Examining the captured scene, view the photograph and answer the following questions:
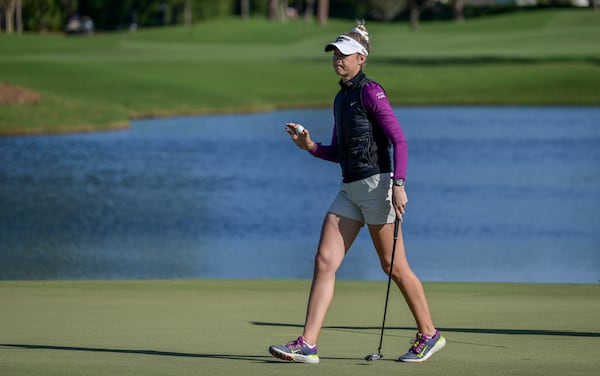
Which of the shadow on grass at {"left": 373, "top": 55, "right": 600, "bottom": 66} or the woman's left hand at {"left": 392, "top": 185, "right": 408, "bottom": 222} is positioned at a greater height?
the woman's left hand at {"left": 392, "top": 185, "right": 408, "bottom": 222}

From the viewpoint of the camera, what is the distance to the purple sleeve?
799cm

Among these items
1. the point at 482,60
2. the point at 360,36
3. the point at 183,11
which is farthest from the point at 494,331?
the point at 183,11

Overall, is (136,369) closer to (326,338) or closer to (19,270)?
(326,338)

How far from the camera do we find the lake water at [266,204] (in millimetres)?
18922

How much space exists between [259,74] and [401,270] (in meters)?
54.4

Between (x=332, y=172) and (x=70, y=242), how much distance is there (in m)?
13.1

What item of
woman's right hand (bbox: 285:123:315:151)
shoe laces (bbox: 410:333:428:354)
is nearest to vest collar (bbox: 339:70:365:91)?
woman's right hand (bbox: 285:123:315:151)

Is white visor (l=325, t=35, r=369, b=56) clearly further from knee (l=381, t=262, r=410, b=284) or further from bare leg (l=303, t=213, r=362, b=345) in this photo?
knee (l=381, t=262, r=410, b=284)

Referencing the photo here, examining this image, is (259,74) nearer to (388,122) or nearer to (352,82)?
(352,82)

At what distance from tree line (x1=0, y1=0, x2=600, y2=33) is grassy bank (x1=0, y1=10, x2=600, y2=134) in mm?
24040

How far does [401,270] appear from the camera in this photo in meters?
8.27

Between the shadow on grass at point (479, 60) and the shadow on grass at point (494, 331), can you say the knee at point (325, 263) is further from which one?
the shadow on grass at point (479, 60)

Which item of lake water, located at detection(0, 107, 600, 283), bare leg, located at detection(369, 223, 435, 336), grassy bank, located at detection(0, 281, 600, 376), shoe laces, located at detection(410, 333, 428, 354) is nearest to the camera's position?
grassy bank, located at detection(0, 281, 600, 376)

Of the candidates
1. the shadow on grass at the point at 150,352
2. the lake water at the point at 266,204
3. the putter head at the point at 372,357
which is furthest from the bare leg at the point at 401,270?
the lake water at the point at 266,204
